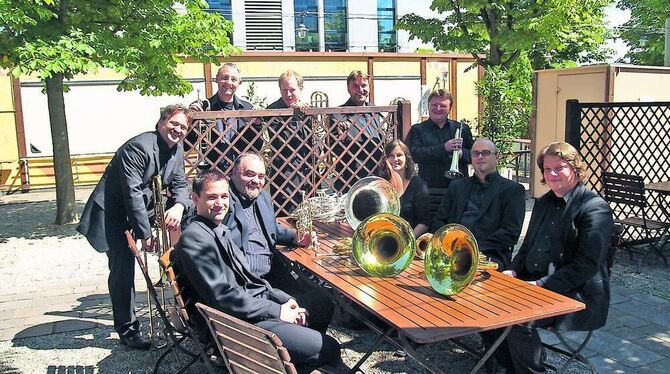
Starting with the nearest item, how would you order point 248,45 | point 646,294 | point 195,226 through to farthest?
→ point 195,226
point 646,294
point 248,45

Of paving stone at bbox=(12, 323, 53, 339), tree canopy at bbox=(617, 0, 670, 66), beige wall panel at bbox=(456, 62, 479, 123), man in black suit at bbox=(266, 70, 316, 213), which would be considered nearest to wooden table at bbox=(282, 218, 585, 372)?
man in black suit at bbox=(266, 70, 316, 213)

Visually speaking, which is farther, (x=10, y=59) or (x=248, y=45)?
(x=248, y=45)

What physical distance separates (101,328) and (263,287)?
2004 mm

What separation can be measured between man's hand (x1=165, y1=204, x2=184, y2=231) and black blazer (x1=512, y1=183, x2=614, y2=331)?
241 cm

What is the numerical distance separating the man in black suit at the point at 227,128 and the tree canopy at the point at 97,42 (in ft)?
8.36

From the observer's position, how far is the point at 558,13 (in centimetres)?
924

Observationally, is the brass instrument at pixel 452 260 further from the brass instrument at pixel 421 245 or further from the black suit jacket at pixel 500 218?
the black suit jacket at pixel 500 218

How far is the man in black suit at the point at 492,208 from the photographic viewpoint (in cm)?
392

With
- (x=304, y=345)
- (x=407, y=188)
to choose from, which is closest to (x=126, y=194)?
(x=304, y=345)

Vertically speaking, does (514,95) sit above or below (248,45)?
below

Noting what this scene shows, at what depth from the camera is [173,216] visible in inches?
160

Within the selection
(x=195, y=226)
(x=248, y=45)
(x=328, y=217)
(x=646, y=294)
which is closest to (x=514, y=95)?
(x=646, y=294)

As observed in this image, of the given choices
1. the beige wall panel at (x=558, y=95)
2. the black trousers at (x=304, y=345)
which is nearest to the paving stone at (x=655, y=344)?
the black trousers at (x=304, y=345)

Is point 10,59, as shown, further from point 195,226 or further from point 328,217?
point 195,226
